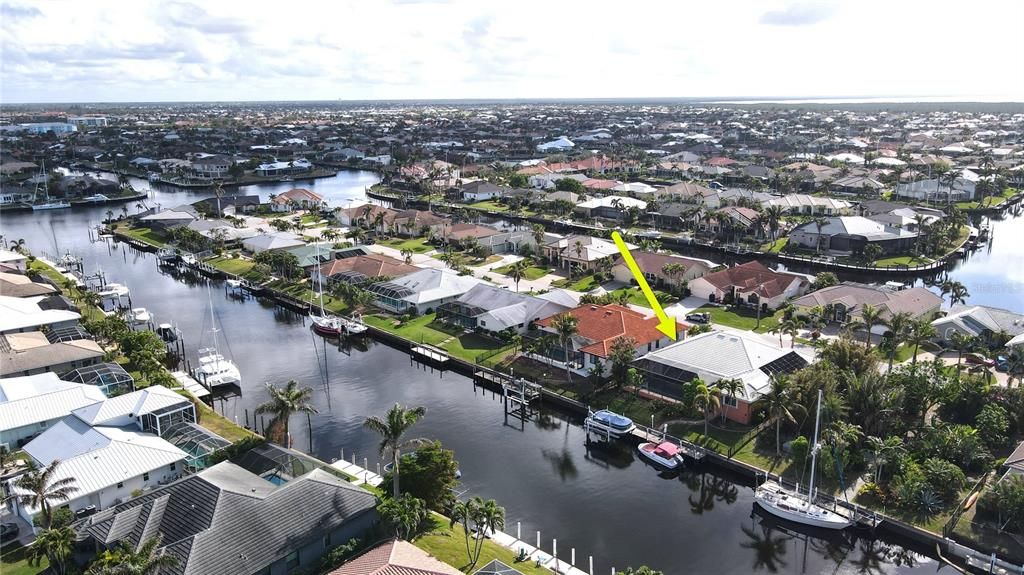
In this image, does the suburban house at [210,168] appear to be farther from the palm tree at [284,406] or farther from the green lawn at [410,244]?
the palm tree at [284,406]

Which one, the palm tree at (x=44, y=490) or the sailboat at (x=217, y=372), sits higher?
the palm tree at (x=44, y=490)

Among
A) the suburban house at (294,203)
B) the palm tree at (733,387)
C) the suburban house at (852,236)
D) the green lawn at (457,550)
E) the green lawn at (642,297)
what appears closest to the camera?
the green lawn at (457,550)

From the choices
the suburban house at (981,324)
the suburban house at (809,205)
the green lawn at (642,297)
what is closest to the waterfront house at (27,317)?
the green lawn at (642,297)

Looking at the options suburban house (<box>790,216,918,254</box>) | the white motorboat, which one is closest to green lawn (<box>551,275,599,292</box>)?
the white motorboat

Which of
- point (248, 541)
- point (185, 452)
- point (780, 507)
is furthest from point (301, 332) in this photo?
point (780, 507)

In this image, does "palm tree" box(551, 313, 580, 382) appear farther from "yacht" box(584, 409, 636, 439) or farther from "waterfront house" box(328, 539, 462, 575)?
"waterfront house" box(328, 539, 462, 575)

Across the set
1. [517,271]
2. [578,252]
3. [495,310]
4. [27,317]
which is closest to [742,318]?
[578,252]

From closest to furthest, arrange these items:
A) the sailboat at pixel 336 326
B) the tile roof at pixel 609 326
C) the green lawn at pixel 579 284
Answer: the tile roof at pixel 609 326 → the sailboat at pixel 336 326 → the green lawn at pixel 579 284
